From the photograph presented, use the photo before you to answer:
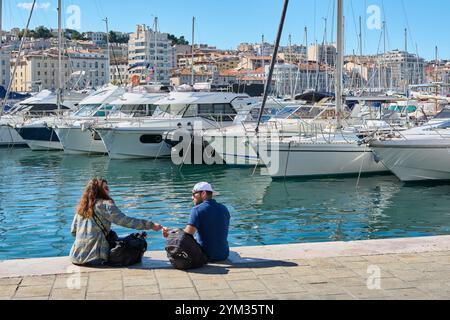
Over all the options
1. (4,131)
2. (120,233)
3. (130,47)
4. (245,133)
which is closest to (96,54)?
(130,47)

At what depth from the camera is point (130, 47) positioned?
7584 inches

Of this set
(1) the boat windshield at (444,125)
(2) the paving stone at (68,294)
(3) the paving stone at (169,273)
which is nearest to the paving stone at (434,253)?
(3) the paving stone at (169,273)

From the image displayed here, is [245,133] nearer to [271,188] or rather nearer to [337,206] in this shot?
[271,188]

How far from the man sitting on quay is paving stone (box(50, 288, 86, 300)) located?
1576 mm

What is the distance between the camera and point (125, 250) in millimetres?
7695

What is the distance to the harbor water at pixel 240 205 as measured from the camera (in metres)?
13.8

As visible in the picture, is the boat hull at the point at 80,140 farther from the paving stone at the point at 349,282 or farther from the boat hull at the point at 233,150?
the paving stone at the point at 349,282

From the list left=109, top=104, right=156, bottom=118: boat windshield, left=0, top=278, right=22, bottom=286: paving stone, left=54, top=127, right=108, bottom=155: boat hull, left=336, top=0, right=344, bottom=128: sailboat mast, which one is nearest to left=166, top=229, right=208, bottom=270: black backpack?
left=0, top=278, right=22, bottom=286: paving stone

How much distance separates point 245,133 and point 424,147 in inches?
274

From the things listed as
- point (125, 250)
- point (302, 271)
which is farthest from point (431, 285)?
point (125, 250)

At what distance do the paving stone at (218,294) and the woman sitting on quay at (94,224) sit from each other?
159 centimetres

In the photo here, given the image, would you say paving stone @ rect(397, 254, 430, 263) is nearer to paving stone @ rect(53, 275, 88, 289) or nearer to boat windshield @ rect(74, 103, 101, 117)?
paving stone @ rect(53, 275, 88, 289)

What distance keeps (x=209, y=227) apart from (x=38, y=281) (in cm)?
203

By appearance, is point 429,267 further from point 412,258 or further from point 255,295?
point 255,295
